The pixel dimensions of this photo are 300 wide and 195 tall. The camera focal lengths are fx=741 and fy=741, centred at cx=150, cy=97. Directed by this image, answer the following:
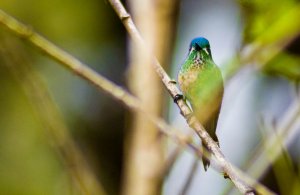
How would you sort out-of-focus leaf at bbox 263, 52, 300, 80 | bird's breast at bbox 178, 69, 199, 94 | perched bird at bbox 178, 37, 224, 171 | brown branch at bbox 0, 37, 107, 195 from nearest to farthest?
brown branch at bbox 0, 37, 107, 195, perched bird at bbox 178, 37, 224, 171, bird's breast at bbox 178, 69, 199, 94, out-of-focus leaf at bbox 263, 52, 300, 80

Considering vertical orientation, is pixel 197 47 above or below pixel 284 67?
above

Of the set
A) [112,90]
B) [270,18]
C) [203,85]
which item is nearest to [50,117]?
[112,90]

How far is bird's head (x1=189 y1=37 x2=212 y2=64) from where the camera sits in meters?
1.53

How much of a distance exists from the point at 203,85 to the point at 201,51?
0.55ft

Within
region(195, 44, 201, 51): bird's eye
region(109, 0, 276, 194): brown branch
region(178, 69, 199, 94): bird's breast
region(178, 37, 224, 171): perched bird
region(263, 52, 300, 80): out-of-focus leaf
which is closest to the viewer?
region(109, 0, 276, 194): brown branch

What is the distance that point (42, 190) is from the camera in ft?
13.3

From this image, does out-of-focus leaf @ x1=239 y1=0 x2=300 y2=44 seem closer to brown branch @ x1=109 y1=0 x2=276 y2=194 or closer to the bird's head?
the bird's head

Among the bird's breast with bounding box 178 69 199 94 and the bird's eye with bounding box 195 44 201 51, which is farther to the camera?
the bird's eye with bounding box 195 44 201 51

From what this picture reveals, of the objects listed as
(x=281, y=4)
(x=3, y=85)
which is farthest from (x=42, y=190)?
(x=281, y=4)

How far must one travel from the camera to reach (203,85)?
1414 mm

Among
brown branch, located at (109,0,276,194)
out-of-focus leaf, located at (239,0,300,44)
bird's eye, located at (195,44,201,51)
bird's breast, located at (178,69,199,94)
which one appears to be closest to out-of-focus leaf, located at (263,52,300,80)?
out-of-focus leaf, located at (239,0,300,44)

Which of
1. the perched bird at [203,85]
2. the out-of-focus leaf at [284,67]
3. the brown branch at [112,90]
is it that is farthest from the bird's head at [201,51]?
the brown branch at [112,90]

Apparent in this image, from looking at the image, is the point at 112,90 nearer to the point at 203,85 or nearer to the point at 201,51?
the point at 203,85

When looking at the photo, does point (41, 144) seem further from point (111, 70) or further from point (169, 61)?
point (169, 61)
